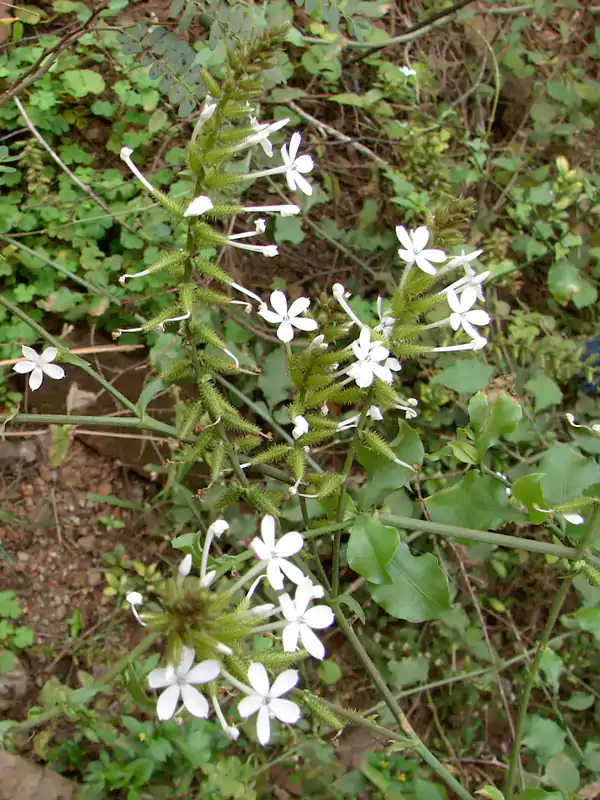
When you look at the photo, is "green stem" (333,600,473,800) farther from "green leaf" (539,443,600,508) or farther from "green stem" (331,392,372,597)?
"green leaf" (539,443,600,508)

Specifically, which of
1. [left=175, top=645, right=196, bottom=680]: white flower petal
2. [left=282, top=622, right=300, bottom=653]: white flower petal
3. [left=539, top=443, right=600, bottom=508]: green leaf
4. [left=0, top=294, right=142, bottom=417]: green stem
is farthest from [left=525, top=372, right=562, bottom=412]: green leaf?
[left=175, top=645, right=196, bottom=680]: white flower petal

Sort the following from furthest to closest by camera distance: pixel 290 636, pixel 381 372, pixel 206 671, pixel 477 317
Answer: pixel 477 317, pixel 381 372, pixel 290 636, pixel 206 671

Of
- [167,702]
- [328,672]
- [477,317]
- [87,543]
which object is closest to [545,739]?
[328,672]

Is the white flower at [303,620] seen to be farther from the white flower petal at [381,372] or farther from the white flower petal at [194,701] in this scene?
the white flower petal at [381,372]

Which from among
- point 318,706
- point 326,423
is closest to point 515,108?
point 326,423

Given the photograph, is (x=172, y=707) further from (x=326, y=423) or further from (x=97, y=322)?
(x=97, y=322)

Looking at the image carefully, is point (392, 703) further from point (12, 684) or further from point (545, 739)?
point (12, 684)

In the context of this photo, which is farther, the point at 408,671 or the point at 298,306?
the point at 408,671
